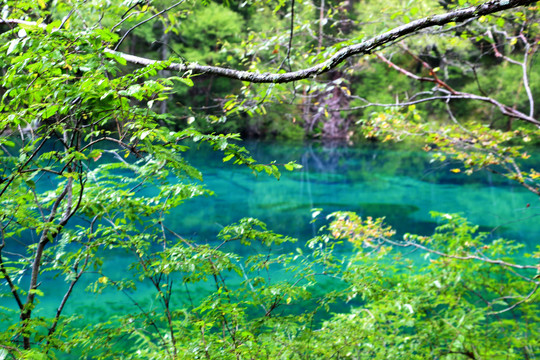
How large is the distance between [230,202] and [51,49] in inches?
344

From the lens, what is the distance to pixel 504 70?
23.5 meters

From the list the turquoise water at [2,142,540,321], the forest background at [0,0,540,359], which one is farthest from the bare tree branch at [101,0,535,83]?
the turquoise water at [2,142,540,321]

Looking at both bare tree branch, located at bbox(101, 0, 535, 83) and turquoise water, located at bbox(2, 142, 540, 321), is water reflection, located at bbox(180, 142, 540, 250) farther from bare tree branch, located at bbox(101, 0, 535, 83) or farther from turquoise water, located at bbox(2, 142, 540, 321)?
bare tree branch, located at bbox(101, 0, 535, 83)

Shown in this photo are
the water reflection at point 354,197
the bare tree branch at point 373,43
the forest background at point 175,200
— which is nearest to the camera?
the bare tree branch at point 373,43

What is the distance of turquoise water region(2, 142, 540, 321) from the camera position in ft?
18.0

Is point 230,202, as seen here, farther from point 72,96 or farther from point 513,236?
point 72,96

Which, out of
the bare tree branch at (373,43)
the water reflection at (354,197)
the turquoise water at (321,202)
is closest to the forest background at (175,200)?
the bare tree branch at (373,43)

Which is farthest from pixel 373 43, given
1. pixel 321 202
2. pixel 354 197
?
pixel 354 197

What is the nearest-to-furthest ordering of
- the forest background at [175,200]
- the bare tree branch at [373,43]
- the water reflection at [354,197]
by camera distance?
the bare tree branch at [373,43] < the forest background at [175,200] < the water reflection at [354,197]

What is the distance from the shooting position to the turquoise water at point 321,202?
5.50 metres

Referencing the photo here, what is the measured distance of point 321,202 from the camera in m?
10.6

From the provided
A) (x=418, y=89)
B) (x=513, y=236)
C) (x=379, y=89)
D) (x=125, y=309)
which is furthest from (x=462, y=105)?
(x=125, y=309)

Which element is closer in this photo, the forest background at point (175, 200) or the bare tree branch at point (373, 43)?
the bare tree branch at point (373, 43)

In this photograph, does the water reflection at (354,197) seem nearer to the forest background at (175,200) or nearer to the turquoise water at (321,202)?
the turquoise water at (321,202)
